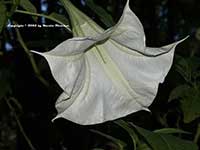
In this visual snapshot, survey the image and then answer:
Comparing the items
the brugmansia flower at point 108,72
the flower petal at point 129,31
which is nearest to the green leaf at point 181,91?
the brugmansia flower at point 108,72

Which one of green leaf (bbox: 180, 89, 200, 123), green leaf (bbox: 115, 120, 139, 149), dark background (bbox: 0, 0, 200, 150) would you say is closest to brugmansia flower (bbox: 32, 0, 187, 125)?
green leaf (bbox: 115, 120, 139, 149)

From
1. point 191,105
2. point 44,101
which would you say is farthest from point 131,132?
point 44,101

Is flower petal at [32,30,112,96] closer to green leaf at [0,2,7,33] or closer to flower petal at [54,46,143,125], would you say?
flower petal at [54,46,143,125]

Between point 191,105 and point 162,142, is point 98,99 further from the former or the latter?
point 191,105

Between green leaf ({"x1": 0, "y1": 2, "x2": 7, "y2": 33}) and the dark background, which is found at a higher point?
green leaf ({"x1": 0, "y1": 2, "x2": 7, "y2": 33})

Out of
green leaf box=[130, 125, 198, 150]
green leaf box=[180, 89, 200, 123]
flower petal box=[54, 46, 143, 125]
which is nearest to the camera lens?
flower petal box=[54, 46, 143, 125]
